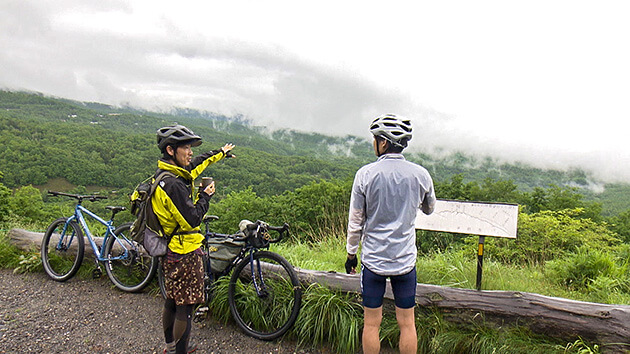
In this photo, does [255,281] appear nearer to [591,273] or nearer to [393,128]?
[393,128]

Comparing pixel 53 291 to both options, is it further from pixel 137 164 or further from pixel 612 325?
pixel 137 164

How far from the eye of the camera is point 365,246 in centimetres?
225

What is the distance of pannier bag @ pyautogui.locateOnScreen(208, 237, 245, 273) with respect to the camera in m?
3.51

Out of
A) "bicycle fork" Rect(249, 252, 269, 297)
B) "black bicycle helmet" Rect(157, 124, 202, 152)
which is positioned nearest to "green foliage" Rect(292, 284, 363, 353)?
"bicycle fork" Rect(249, 252, 269, 297)

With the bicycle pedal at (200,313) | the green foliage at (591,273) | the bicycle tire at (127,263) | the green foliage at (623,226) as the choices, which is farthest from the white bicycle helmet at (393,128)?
the green foliage at (623,226)

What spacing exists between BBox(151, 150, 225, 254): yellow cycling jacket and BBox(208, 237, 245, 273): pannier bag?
94 cm

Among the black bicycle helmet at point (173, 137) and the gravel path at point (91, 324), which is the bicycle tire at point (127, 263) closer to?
the gravel path at point (91, 324)

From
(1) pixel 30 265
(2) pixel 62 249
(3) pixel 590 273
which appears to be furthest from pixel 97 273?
(3) pixel 590 273

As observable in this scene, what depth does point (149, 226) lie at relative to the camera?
2441 millimetres

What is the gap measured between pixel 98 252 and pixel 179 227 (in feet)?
8.84

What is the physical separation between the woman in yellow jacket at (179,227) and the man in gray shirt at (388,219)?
118 centimetres

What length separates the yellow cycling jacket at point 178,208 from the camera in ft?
7.70

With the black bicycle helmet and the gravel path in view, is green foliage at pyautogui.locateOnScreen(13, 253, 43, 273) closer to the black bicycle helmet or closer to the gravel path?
the gravel path

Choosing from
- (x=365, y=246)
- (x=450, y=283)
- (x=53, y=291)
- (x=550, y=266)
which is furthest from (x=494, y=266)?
(x=53, y=291)
